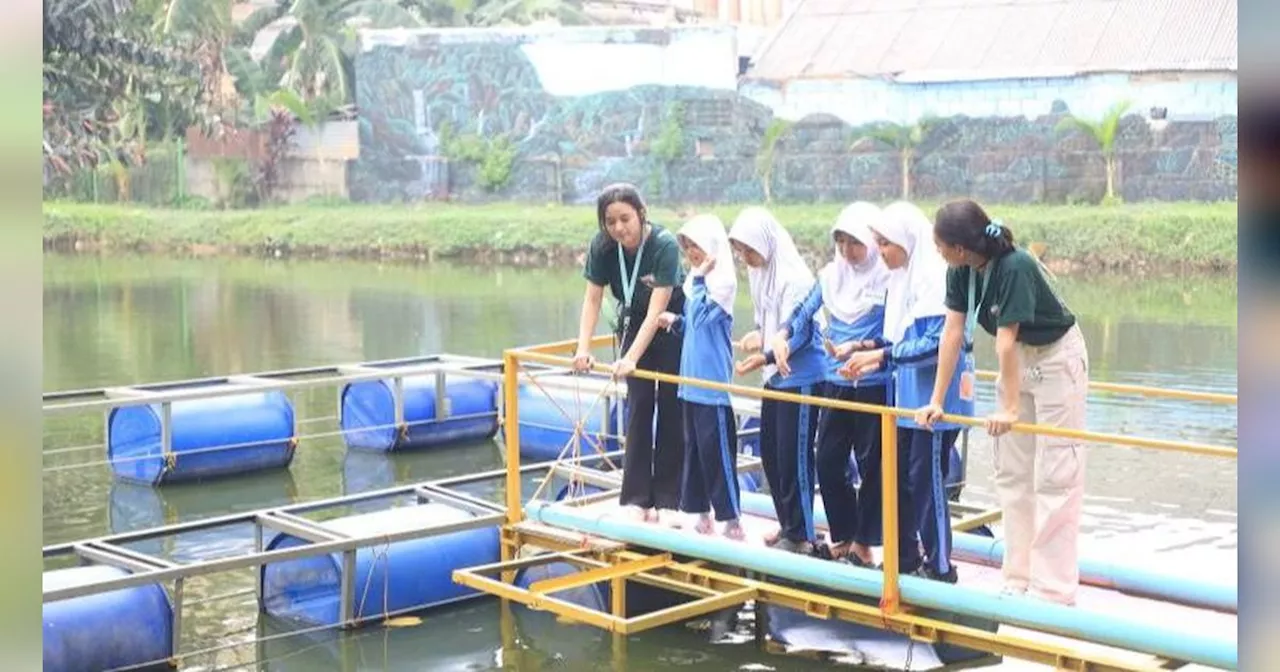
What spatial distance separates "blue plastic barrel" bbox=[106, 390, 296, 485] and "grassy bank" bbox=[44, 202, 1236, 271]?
18.6m

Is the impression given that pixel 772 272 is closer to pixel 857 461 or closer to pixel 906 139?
pixel 857 461

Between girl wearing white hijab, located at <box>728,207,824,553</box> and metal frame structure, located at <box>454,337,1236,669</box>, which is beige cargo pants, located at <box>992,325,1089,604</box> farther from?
girl wearing white hijab, located at <box>728,207,824,553</box>

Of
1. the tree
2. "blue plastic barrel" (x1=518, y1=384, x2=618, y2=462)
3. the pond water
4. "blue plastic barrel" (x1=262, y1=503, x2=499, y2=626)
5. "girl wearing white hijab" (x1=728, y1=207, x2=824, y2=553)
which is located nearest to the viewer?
"girl wearing white hijab" (x1=728, y1=207, x2=824, y2=553)

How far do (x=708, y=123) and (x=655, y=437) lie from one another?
85.5 feet

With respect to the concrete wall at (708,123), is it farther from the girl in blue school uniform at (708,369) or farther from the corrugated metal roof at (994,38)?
the girl in blue school uniform at (708,369)

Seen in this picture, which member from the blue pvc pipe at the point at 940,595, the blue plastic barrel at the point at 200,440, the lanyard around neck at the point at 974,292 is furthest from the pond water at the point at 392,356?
the lanyard around neck at the point at 974,292

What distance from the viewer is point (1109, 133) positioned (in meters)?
28.2

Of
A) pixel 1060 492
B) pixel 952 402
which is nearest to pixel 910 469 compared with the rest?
pixel 952 402

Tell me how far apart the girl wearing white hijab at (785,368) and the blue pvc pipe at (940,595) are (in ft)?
0.83

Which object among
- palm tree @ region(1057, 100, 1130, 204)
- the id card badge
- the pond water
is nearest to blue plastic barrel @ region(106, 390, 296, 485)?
the pond water

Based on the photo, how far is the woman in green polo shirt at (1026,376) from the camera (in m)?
5.13

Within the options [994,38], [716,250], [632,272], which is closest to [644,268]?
[632,272]

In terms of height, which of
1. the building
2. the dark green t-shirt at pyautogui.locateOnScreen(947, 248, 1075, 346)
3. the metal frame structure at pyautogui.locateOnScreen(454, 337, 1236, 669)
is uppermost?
the building

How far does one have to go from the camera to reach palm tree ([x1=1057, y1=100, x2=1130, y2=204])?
28.2 meters
